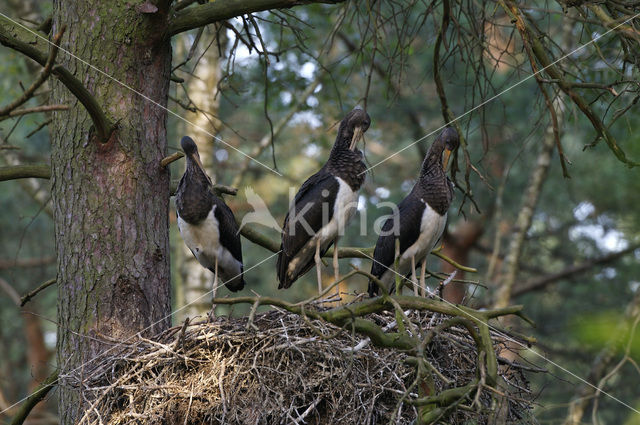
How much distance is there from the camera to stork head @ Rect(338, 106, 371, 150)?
180 inches

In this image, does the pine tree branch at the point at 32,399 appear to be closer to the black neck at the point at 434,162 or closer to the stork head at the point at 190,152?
the stork head at the point at 190,152

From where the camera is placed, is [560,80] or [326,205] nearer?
[560,80]

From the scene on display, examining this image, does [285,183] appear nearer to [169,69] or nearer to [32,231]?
[32,231]

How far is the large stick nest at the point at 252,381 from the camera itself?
→ 10.3 feet

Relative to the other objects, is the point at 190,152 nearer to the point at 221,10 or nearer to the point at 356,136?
the point at 356,136

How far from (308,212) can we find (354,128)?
23.4 inches

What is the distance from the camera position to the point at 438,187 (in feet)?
14.7

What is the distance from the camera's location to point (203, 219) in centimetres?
449

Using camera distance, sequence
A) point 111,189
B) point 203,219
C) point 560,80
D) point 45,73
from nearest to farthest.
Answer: point 45,73, point 560,80, point 111,189, point 203,219

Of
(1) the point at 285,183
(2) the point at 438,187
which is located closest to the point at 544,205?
(1) the point at 285,183

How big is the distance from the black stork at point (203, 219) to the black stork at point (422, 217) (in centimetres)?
A: 89

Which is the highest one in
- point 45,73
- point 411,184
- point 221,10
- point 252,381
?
point 411,184

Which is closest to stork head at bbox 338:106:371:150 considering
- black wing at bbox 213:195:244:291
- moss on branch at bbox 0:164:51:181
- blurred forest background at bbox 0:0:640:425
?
black wing at bbox 213:195:244:291

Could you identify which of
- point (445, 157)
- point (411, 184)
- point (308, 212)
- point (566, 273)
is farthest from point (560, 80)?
point (411, 184)
